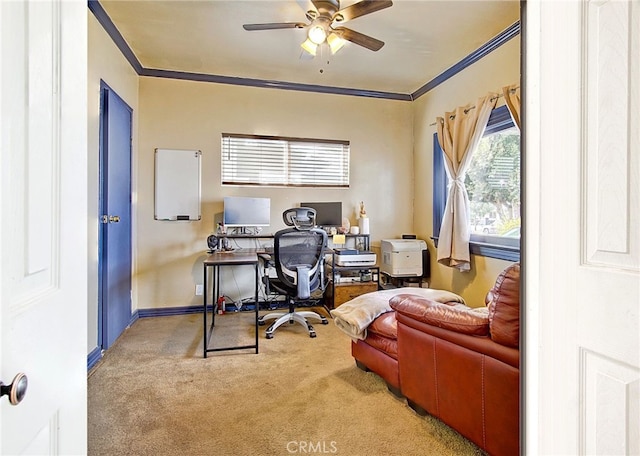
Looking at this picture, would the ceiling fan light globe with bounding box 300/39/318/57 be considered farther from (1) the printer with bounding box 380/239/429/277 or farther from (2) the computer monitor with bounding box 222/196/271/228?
(1) the printer with bounding box 380/239/429/277

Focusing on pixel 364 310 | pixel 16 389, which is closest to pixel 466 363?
pixel 364 310

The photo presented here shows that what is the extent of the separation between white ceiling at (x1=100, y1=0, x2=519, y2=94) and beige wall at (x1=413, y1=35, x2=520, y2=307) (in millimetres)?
199

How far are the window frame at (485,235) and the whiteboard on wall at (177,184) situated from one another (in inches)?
111

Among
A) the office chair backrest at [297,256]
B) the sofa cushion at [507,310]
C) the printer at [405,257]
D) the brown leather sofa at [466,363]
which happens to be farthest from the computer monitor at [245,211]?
the sofa cushion at [507,310]

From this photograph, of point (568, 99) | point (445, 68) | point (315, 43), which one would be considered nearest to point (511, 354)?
point (568, 99)

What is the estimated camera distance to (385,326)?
222cm

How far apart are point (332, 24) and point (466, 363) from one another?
8.22ft

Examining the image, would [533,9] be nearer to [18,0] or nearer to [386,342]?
[18,0]

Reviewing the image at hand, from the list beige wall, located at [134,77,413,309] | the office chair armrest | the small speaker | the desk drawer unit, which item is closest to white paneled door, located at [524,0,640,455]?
the office chair armrest

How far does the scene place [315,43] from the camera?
2.77 m

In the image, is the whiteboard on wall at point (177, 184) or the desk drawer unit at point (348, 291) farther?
the desk drawer unit at point (348, 291)

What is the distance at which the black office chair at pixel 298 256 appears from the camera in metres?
3.22

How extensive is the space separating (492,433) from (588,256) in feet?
3.84

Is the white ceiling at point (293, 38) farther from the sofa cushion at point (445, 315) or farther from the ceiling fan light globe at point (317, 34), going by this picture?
the sofa cushion at point (445, 315)
